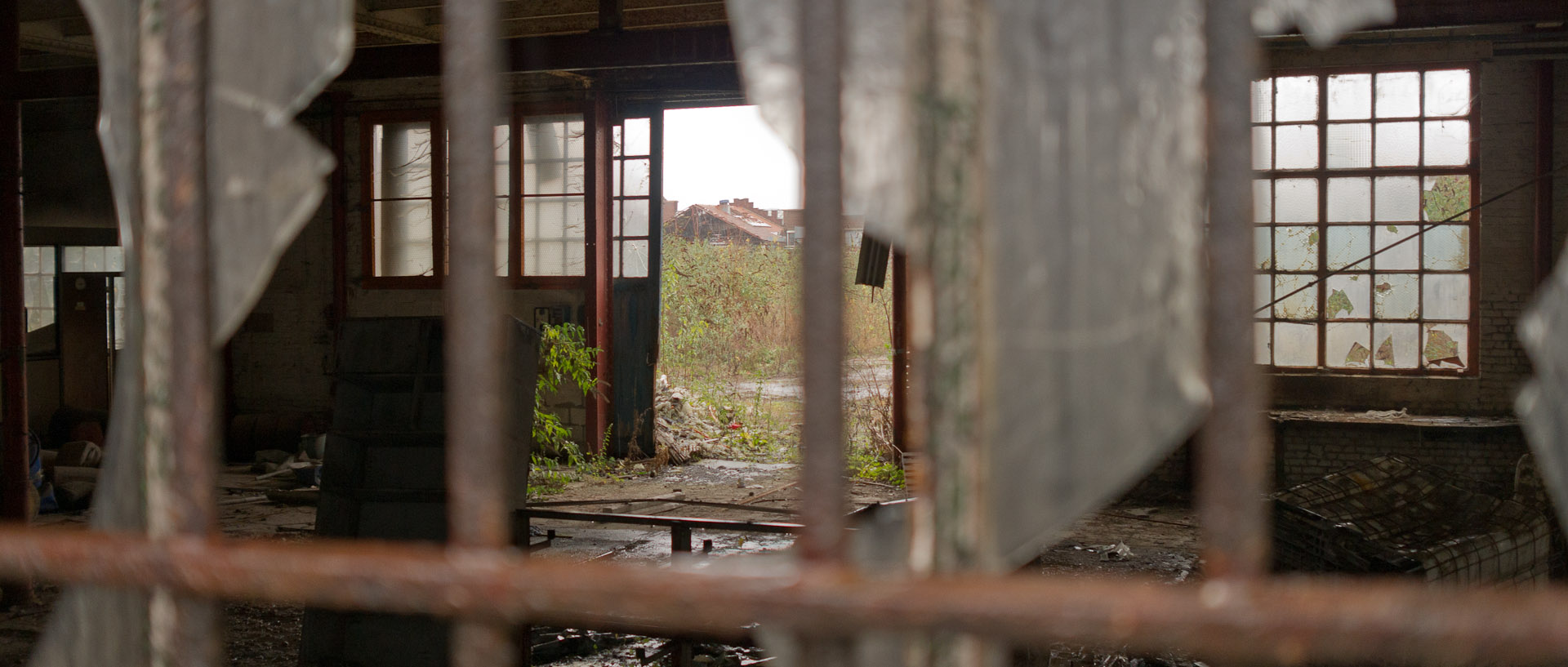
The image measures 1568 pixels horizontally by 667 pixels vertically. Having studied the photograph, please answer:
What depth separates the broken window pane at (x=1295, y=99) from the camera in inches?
283

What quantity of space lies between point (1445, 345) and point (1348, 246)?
36.8 inches

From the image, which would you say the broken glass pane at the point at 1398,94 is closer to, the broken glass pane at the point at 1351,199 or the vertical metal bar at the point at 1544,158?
the broken glass pane at the point at 1351,199

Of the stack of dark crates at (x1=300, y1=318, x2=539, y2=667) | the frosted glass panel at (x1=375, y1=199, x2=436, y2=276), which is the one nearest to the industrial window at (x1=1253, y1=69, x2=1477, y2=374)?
the stack of dark crates at (x1=300, y1=318, x2=539, y2=667)

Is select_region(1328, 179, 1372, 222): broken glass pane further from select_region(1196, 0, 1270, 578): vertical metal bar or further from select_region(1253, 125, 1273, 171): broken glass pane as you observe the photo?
select_region(1196, 0, 1270, 578): vertical metal bar

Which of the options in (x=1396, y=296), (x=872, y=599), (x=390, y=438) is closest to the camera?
(x=872, y=599)

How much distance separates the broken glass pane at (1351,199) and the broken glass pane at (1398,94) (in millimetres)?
493

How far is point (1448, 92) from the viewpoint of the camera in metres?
6.93

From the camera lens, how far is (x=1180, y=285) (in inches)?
39.3

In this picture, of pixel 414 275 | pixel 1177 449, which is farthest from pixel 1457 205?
pixel 414 275

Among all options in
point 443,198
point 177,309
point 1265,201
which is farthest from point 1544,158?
point 443,198

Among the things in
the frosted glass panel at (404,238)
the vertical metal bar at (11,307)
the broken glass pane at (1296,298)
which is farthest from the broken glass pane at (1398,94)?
the vertical metal bar at (11,307)

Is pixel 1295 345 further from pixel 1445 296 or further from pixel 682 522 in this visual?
pixel 682 522

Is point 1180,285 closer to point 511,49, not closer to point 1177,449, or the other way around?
point 511,49

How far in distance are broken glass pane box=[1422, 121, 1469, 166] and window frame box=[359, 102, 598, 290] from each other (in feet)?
21.3
